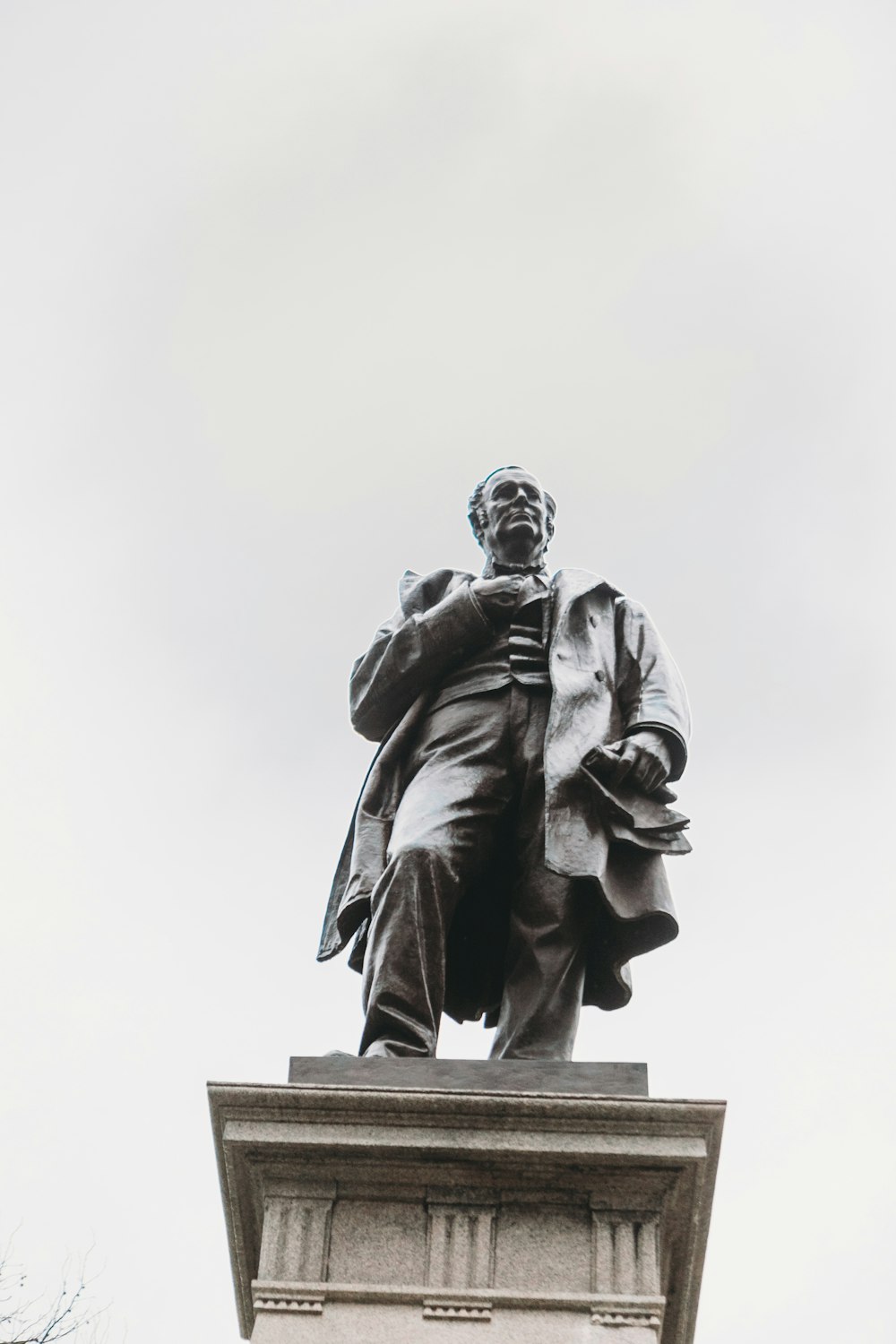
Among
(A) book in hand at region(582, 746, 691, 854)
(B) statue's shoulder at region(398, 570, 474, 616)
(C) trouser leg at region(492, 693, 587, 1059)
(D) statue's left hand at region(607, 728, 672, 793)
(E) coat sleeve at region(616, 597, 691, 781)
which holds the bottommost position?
(C) trouser leg at region(492, 693, 587, 1059)

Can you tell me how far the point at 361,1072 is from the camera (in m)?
5.98

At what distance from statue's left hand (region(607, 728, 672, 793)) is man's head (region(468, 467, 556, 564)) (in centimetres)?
166

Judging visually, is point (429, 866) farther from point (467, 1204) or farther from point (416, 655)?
point (467, 1204)

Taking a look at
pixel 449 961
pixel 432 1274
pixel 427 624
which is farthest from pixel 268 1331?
pixel 427 624

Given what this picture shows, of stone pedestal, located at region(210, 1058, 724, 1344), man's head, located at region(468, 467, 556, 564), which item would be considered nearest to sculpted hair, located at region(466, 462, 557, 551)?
A: man's head, located at region(468, 467, 556, 564)

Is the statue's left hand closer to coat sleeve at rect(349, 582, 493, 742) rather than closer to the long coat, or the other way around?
the long coat

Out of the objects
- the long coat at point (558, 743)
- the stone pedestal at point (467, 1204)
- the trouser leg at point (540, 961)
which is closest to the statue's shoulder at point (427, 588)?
the long coat at point (558, 743)

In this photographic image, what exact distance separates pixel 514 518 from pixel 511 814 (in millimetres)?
1827

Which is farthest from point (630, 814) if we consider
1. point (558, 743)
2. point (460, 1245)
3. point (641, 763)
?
point (460, 1245)

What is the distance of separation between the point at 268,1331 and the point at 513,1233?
0.79 meters

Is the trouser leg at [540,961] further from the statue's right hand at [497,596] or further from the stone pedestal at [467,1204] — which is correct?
the statue's right hand at [497,596]

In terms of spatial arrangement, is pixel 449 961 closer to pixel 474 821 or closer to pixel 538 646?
pixel 474 821

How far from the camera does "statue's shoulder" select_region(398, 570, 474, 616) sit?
8148mm

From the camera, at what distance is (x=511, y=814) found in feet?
23.4
